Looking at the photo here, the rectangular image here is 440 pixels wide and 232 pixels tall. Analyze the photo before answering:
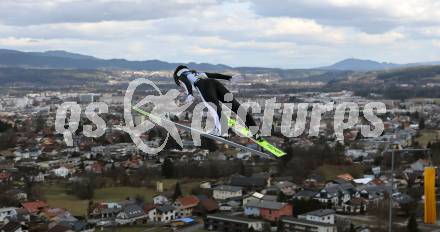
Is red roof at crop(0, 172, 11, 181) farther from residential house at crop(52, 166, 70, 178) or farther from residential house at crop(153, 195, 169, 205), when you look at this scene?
residential house at crop(153, 195, 169, 205)

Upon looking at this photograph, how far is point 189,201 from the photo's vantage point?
20.0 metres

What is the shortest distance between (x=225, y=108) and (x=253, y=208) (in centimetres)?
1385

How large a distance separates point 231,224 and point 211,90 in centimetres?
1220

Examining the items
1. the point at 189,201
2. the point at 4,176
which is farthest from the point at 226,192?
the point at 4,176

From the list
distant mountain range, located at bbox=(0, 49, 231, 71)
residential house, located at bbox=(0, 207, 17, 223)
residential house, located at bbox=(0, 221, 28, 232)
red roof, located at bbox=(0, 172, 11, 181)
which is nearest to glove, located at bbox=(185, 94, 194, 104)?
residential house, located at bbox=(0, 221, 28, 232)

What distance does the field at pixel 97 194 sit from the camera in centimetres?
2045

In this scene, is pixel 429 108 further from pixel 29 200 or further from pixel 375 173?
pixel 29 200

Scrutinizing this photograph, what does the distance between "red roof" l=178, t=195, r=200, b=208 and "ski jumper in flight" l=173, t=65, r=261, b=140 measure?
14051 millimetres

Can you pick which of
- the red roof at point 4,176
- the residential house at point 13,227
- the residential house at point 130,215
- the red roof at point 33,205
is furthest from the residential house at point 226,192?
the red roof at point 4,176

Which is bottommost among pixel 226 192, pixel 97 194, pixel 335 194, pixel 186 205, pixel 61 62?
pixel 97 194

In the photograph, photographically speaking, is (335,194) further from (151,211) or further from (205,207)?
(151,211)

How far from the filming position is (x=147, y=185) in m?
23.8

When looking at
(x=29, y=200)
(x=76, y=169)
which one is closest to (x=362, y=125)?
(x=76, y=169)

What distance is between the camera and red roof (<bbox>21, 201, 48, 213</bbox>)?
1916 cm
